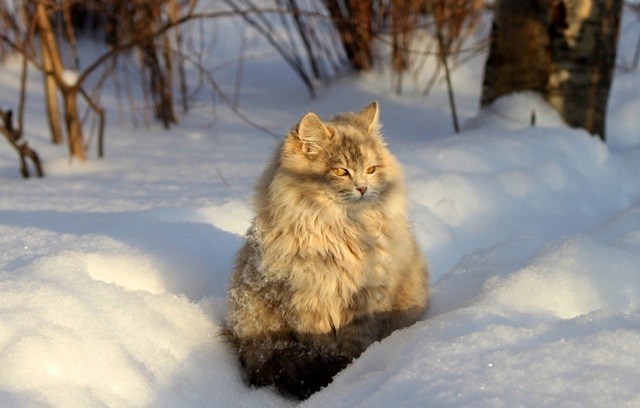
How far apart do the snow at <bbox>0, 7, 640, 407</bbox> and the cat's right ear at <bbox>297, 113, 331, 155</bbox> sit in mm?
Answer: 701

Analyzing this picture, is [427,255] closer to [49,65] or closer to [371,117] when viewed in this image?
[371,117]

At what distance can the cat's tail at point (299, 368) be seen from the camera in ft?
7.59

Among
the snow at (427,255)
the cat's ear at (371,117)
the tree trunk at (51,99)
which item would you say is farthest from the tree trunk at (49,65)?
the cat's ear at (371,117)

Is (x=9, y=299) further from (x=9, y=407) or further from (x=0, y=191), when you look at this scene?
(x=0, y=191)

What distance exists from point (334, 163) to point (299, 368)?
2.27 ft

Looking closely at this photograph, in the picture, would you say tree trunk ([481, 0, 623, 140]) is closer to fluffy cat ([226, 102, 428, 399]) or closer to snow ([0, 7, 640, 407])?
snow ([0, 7, 640, 407])

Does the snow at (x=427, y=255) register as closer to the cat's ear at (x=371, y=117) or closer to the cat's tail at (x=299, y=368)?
the cat's tail at (x=299, y=368)

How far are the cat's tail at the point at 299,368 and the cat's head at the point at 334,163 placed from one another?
515 mm

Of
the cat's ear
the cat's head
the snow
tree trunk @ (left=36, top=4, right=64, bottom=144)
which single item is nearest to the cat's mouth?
the cat's head

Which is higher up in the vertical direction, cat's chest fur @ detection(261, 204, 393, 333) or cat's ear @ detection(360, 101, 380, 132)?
cat's ear @ detection(360, 101, 380, 132)

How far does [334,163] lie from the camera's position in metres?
2.43

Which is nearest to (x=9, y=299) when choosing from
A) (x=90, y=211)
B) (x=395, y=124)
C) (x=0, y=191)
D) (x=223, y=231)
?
(x=223, y=231)

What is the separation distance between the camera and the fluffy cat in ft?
A: 7.77

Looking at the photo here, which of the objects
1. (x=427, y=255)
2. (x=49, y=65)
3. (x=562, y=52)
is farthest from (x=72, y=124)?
(x=562, y=52)
